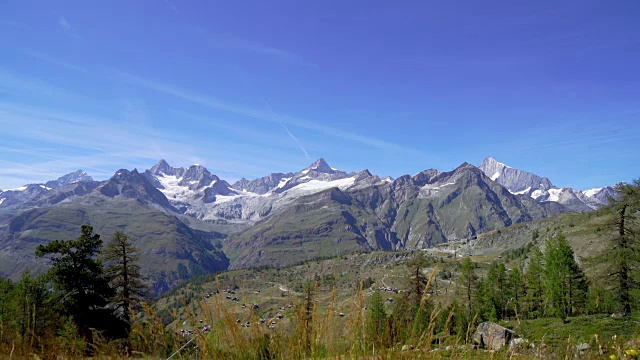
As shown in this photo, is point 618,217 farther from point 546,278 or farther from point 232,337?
point 232,337

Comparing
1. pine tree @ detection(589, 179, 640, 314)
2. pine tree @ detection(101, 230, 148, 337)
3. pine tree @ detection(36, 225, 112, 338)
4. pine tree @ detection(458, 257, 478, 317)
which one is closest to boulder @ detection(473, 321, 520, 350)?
pine tree @ detection(589, 179, 640, 314)

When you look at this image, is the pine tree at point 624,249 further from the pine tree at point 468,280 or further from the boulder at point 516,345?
the boulder at point 516,345

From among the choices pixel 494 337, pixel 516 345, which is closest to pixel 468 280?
pixel 516 345

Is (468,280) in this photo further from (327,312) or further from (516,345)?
(327,312)

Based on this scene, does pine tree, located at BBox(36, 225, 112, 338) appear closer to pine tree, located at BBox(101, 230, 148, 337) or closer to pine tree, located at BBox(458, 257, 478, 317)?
pine tree, located at BBox(101, 230, 148, 337)

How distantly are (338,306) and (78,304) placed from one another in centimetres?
3431

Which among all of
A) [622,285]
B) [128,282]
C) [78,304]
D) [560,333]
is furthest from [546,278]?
[78,304]

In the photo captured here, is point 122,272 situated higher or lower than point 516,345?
lower

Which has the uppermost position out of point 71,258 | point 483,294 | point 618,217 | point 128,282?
point 618,217

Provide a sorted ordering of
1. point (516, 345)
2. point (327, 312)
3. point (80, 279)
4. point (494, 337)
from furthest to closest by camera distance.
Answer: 1. point (80, 279)
2. point (516, 345)
3. point (494, 337)
4. point (327, 312)

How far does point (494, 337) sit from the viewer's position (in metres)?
5.69

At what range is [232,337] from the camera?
476 cm

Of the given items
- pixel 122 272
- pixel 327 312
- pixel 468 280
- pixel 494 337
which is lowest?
pixel 468 280

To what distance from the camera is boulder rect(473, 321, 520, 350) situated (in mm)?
4748
